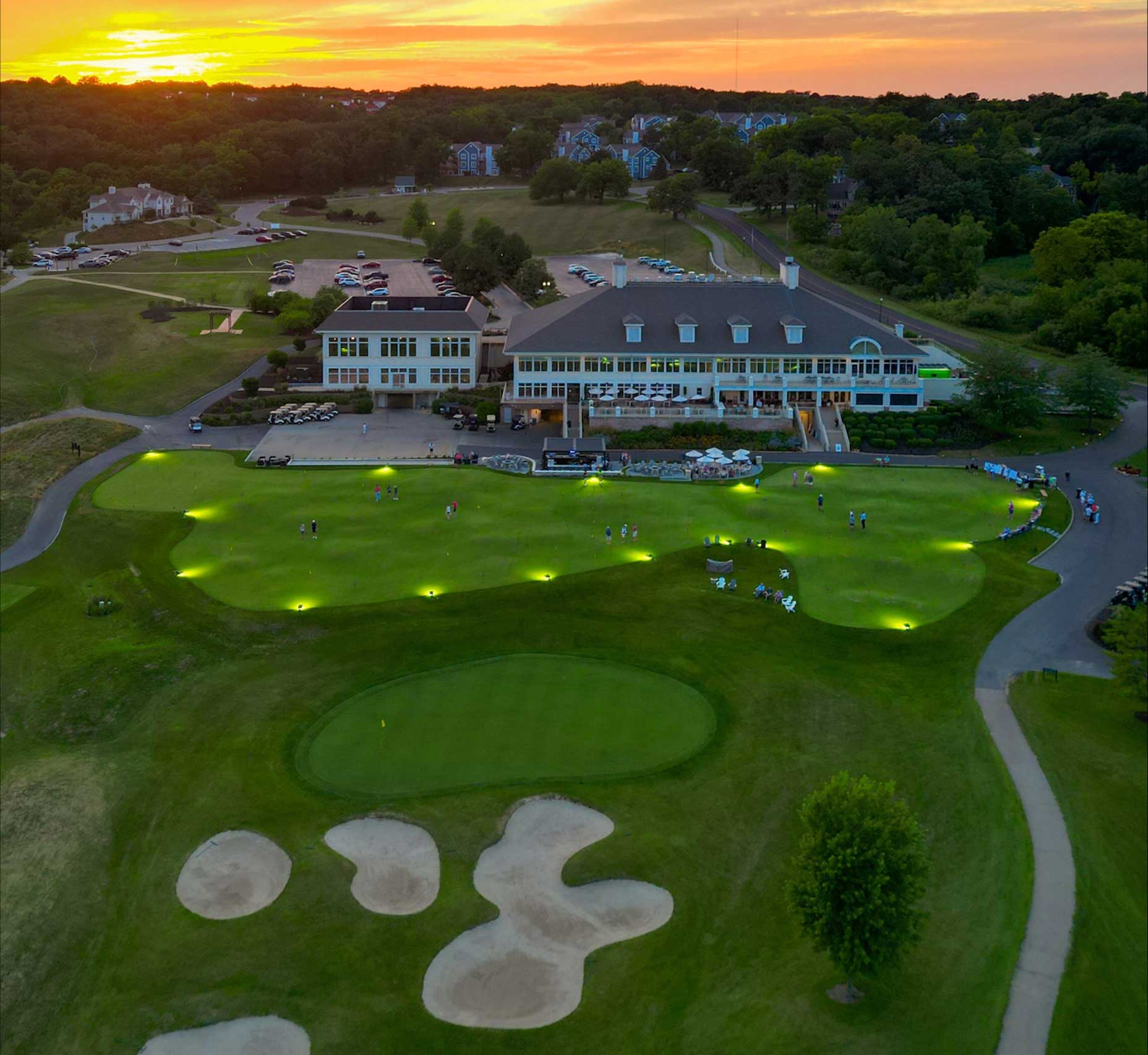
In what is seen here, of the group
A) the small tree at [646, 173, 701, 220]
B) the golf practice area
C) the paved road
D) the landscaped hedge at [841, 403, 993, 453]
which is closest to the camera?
the golf practice area

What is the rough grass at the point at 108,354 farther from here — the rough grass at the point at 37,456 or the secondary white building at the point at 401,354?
the secondary white building at the point at 401,354

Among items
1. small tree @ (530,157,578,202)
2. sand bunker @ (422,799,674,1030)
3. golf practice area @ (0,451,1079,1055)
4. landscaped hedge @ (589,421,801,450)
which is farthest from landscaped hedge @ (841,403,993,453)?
small tree @ (530,157,578,202)

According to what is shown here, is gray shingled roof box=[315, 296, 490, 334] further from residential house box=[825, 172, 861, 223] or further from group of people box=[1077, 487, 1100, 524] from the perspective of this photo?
residential house box=[825, 172, 861, 223]

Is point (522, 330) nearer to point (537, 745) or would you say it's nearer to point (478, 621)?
point (478, 621)

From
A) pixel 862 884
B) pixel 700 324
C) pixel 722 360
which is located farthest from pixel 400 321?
pixel 862 884

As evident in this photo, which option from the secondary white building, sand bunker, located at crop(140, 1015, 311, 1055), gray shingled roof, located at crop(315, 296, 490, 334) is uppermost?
gray shingled roof, located at crop(315, 296, 490, 334)

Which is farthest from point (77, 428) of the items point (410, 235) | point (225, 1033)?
point (410, 235)
